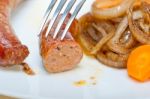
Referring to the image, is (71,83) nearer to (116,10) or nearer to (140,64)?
(140,64)

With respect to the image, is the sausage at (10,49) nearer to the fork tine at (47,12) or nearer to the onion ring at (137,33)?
the fork tine at (47,12)

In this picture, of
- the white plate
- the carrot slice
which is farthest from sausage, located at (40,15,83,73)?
the carrot slice

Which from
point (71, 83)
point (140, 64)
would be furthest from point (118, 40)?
point (71, 83)

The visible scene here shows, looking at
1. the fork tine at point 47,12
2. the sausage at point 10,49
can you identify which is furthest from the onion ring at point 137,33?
the sausage at point 10,49

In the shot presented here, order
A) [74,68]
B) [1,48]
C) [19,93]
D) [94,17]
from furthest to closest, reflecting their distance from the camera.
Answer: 1. [94,17]
2. [74,68]
3. [1,48]
4. [19,93]

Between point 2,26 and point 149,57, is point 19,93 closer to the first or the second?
point 2,26

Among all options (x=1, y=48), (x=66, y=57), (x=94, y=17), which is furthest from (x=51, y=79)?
(x=94, y=17)
